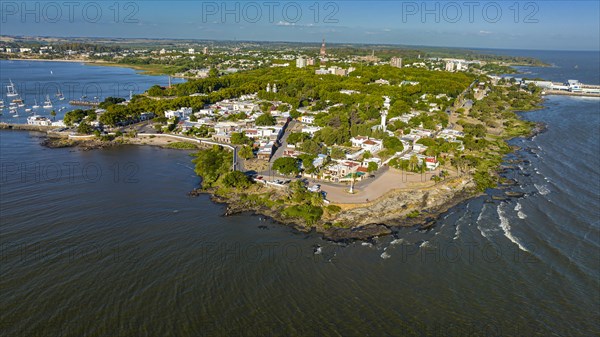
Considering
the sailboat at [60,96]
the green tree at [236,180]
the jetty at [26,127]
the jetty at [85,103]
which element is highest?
the sailboat at [60,96]

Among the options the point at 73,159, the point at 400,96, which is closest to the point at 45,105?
the point at 73,159

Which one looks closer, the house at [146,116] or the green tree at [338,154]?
the green tree at [338,154]

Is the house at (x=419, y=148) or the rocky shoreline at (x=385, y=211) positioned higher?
the house at (x=419, y=148)

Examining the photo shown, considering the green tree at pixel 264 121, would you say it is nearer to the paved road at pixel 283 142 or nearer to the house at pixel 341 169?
the paved road at pixel 283 142

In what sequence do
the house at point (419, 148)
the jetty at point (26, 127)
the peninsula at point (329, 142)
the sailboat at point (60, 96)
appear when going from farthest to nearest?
the sailboat at point (60, 96) < the jetty at point (26, 127) < the house at point (419, 148) < the peninsula at point (329, 142)

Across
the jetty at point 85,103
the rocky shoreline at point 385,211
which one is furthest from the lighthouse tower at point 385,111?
the jetty at point 85,103

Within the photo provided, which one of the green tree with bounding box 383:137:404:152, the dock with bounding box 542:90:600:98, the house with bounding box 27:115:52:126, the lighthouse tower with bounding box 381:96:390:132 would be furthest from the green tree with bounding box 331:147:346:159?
the dock with bounding box 542:90:600:98

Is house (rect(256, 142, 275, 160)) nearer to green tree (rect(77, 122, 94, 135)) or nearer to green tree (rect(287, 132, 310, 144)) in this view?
green tree (rect(287, 132, 310, 144))

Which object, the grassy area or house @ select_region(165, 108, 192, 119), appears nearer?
the grassy area

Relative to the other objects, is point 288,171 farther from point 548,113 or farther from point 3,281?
point 548,113

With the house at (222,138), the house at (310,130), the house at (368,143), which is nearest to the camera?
the house at (368,143)

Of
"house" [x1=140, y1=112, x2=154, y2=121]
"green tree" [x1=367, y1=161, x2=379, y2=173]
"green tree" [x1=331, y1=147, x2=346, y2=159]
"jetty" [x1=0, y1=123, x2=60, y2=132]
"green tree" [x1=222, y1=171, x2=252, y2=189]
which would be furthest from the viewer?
"house" [x1=140, y1=112, x2=154, y2=121]
